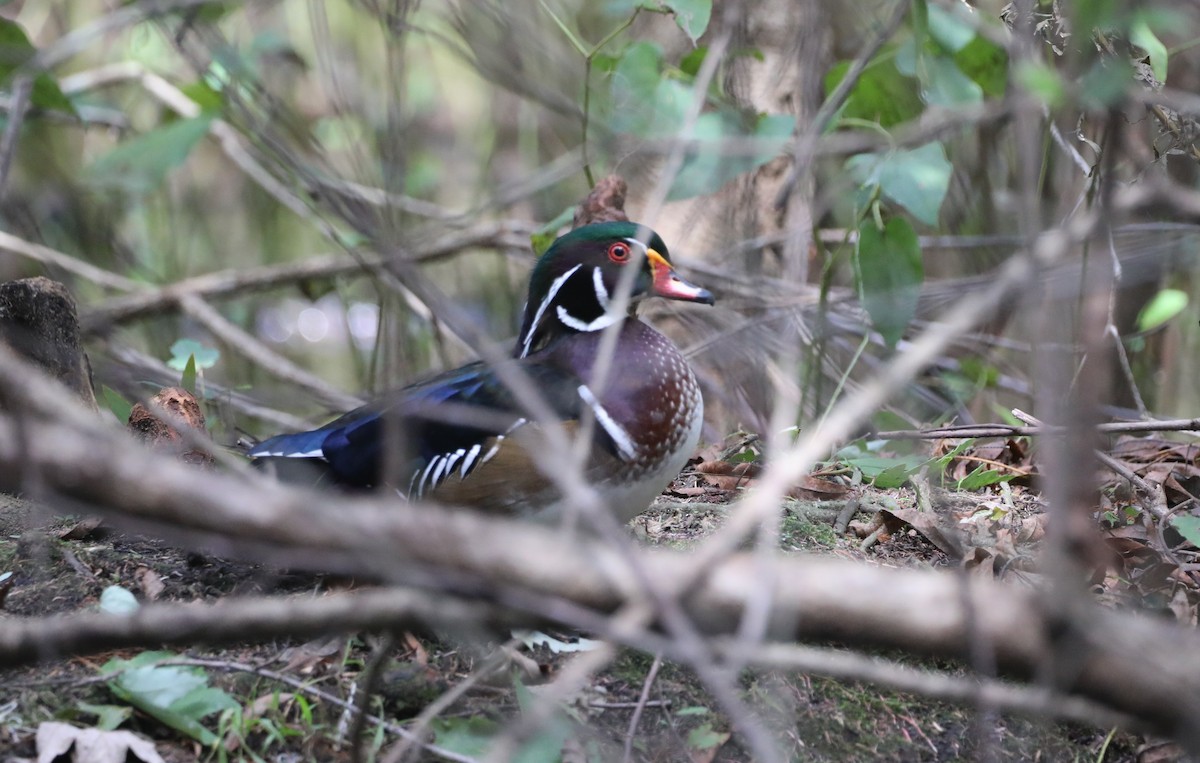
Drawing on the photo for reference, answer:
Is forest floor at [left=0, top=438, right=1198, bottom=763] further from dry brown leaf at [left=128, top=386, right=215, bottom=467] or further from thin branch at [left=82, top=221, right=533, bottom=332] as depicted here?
thin branch at [left=82, top=221, right=533, bottom=332]

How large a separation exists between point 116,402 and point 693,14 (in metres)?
1.83

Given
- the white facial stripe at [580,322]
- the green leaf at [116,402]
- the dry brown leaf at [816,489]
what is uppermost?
the white facial stripe at [580,322]

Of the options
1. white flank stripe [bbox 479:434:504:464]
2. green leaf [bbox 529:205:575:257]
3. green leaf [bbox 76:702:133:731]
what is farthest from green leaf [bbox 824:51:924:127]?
green leaf [bbox 76:702:133:731]

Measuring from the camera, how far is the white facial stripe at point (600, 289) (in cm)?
259

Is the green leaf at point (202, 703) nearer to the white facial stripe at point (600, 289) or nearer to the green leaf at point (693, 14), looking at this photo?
the white facial stripe at point (600, 289)

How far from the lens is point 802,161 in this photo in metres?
2.30

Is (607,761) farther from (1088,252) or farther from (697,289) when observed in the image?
(1088,252)

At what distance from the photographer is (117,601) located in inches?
78.4

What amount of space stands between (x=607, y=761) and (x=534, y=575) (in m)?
0.68

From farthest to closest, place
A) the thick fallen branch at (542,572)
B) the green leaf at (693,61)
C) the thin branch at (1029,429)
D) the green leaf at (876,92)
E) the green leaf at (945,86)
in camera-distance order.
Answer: the green leaf at (876,92) < the green leaf at (693,61) < the green leaf at (945,86) < the thin branch at (1029,429) < the thick fallen branch at (542,572)

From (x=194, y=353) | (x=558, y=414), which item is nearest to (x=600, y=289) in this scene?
(x=558, y=414)

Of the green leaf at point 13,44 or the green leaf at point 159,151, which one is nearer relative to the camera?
the green leaf at point 13,44

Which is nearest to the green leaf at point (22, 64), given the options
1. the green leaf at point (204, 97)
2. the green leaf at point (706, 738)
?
the green leaf at point (204, 97)

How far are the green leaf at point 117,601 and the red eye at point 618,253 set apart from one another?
1.25 metres
